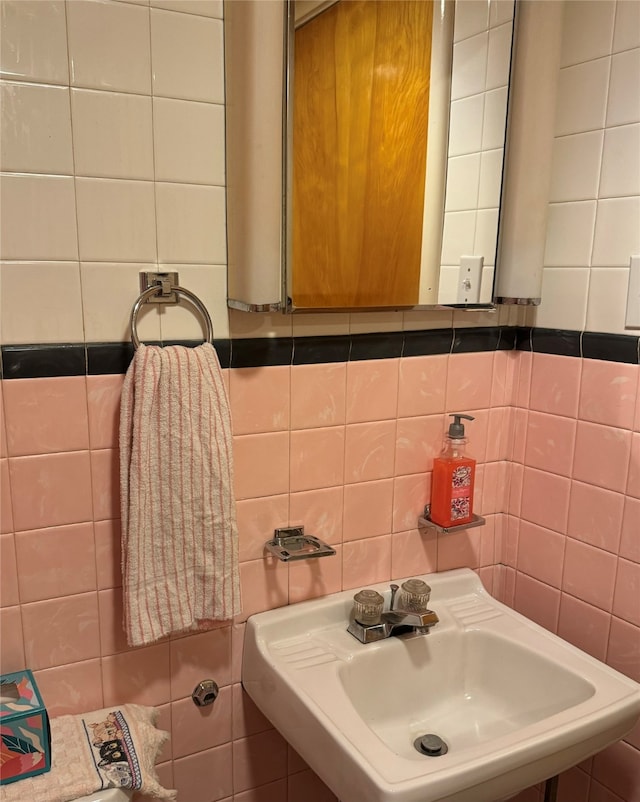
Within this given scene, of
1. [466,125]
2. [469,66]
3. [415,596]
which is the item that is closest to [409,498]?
[415,596]

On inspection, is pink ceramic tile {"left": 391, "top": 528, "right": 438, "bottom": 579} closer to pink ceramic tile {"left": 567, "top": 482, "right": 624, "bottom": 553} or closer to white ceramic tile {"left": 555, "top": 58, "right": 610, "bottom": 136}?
pink ceramic tile {"left": 567, "top": 482, "right": 624, "bottom": 553}

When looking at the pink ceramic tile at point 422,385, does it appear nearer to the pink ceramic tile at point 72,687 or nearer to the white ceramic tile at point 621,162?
the white ceramic tile at point 621,162

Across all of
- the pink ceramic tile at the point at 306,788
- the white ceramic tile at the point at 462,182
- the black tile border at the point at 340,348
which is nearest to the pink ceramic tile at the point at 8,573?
the black tile border at the point at 340,348

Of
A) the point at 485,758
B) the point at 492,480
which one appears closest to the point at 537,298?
the point at 492,480

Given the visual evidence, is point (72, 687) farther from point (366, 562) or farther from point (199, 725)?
point (366, 562)

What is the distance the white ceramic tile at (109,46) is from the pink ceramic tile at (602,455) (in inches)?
38.3

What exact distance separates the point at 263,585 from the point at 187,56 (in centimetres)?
88

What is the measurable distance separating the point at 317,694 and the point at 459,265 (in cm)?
81

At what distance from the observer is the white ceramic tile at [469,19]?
1.21 m

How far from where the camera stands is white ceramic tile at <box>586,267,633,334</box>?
1205 millimetres

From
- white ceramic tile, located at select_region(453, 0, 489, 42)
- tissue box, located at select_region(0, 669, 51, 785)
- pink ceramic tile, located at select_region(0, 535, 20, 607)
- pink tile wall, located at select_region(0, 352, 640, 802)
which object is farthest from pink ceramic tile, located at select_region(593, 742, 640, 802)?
white ceramic tile, located at select_region(453, 0, 489, 42)

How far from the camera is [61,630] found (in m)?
1.05

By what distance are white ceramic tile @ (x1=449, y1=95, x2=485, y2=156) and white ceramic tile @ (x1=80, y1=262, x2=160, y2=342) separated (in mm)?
631

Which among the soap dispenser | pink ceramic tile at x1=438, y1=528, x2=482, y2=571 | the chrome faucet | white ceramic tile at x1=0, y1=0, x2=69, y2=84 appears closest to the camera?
white ceramic tile at x1=0, y1=0, x2=69, y2=84
